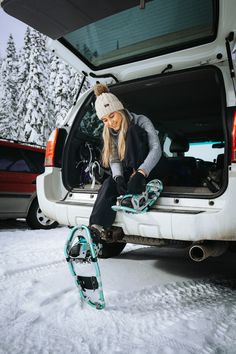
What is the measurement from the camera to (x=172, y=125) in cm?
570

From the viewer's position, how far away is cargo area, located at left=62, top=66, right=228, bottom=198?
2.62 m

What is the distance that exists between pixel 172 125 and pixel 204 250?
386 centimetres

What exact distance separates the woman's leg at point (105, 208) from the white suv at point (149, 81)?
105mm

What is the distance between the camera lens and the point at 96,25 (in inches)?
101

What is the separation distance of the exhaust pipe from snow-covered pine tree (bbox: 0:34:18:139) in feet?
84.2

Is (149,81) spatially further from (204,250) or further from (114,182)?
(204,250)

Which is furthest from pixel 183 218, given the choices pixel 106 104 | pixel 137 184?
pixel 106 104

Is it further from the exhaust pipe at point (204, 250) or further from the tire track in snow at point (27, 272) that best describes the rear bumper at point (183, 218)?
the tire track in snow at point (27, 272)

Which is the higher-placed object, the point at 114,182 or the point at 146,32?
the point at 146,32

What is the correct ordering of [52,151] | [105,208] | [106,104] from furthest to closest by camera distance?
[52,151] < [106,104] < [105,208]

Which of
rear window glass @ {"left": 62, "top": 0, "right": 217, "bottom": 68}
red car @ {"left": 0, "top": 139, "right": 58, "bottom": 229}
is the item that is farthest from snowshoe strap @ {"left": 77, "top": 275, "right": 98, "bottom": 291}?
red car @ {"left": 0, "top": 139, "right": 58, "bottom": 229}

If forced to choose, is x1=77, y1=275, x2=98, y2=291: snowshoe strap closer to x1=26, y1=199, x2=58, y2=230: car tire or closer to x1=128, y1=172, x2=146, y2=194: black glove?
x1=128, y1=172, x2=146, y2=194: black glove

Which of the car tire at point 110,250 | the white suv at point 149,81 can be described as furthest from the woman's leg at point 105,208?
the car tire at point 110,250

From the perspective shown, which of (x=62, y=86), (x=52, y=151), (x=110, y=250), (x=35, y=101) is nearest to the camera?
(x=52, y=151)
